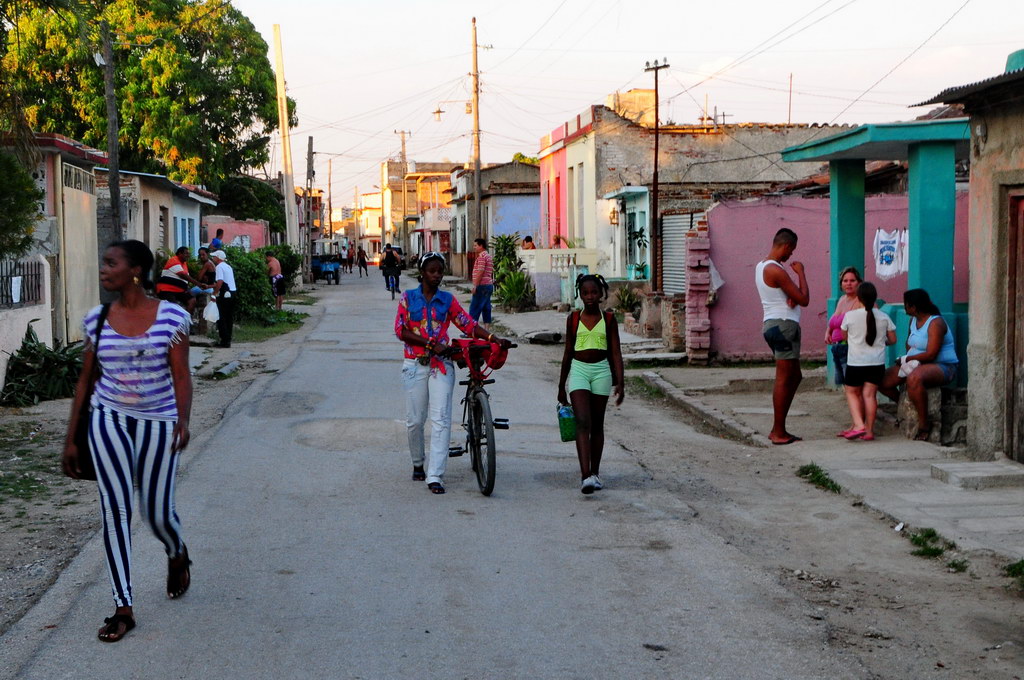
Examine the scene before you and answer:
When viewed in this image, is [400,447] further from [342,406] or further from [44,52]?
[44,52]

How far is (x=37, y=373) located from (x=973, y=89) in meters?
10.3

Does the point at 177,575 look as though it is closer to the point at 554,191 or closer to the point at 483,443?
the point at 483,443

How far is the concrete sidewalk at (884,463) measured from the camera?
7.25m

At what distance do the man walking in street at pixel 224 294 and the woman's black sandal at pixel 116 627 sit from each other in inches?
578

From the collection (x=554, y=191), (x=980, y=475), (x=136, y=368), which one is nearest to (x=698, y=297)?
(x=980, y=475)

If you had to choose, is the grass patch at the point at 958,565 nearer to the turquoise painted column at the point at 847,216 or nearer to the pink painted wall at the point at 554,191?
the turquoise painted column at the point at 847,216

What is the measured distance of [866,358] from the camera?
10.4 metres

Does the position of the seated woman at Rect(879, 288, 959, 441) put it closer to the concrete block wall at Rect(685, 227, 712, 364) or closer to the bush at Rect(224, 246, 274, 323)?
the concrete block wall at Rect(685, 227, 712, 364)

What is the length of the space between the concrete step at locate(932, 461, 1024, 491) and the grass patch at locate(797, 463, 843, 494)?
0.77 metres

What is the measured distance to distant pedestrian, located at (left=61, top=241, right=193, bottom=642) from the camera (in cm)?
509

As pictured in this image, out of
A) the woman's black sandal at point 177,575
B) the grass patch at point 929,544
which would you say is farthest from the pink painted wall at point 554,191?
the woman's black sandal at point 177,575

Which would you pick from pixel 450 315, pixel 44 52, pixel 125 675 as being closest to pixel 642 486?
pixel 450 315

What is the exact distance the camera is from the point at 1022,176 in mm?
8633

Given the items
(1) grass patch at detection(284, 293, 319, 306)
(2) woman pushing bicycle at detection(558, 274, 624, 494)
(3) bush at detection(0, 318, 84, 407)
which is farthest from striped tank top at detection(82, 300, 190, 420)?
(1) grass patch at detection(284, 293, 319, 306)
